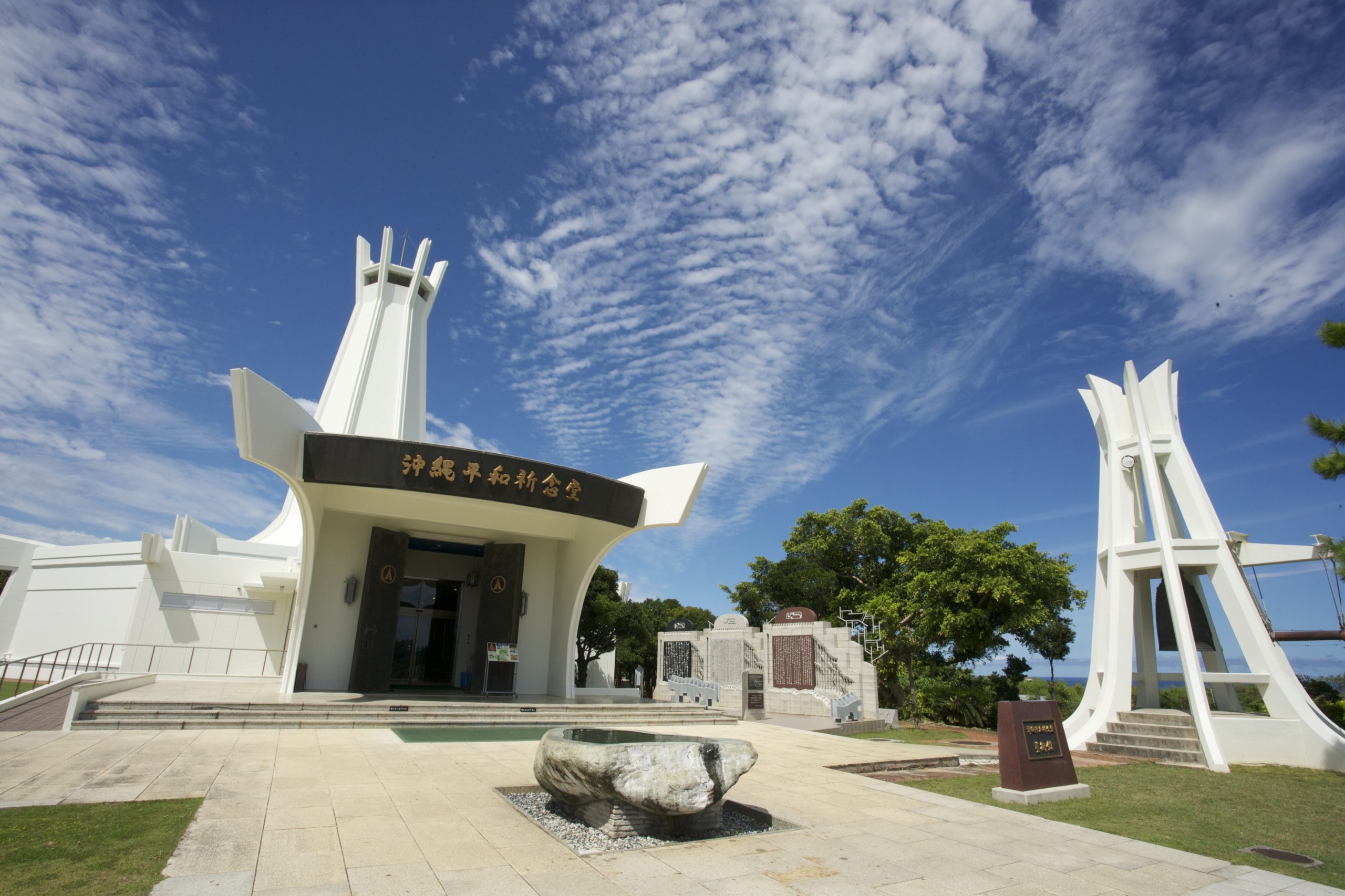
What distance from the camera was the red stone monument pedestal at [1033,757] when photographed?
7.76 m

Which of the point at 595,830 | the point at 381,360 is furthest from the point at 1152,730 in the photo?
the point at 381,360

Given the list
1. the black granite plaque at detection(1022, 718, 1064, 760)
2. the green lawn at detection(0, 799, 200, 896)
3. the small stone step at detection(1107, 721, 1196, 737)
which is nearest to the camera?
the green lawn at detection(0, 799, 200, 896)

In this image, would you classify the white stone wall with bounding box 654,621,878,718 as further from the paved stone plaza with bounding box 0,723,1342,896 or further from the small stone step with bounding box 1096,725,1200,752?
the paved stone plaza with bounding box 0,723,1342,896

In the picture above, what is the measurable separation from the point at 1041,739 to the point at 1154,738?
22.8 ft

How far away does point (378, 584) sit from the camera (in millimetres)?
16438

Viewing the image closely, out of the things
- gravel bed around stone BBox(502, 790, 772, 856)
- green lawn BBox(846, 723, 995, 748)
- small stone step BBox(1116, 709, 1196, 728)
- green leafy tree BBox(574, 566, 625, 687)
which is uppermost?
green leafy tree BBox(574, 566, 625, 687)

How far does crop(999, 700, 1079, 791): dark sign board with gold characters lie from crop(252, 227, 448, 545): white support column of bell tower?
1879cm

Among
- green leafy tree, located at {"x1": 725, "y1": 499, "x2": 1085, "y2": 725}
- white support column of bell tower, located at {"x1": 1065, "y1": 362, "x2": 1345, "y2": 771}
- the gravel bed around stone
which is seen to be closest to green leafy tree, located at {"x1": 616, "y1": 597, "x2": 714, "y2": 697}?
green leafy tree, located at {"x1": 725, "y1": 499, "x2": 1085, "y2": 725}

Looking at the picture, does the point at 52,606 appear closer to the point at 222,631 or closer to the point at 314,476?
the point at 222,631

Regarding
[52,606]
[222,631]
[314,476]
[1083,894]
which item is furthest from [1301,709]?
[52,606]

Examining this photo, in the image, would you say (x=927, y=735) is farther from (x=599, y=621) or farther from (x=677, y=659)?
(x=599, y=621)

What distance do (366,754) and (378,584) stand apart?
8.10 m

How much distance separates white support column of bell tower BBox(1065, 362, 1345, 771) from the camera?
1241 cm

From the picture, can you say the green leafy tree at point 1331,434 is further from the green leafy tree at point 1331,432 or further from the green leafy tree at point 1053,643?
the green leafy tree at point 1053,643
